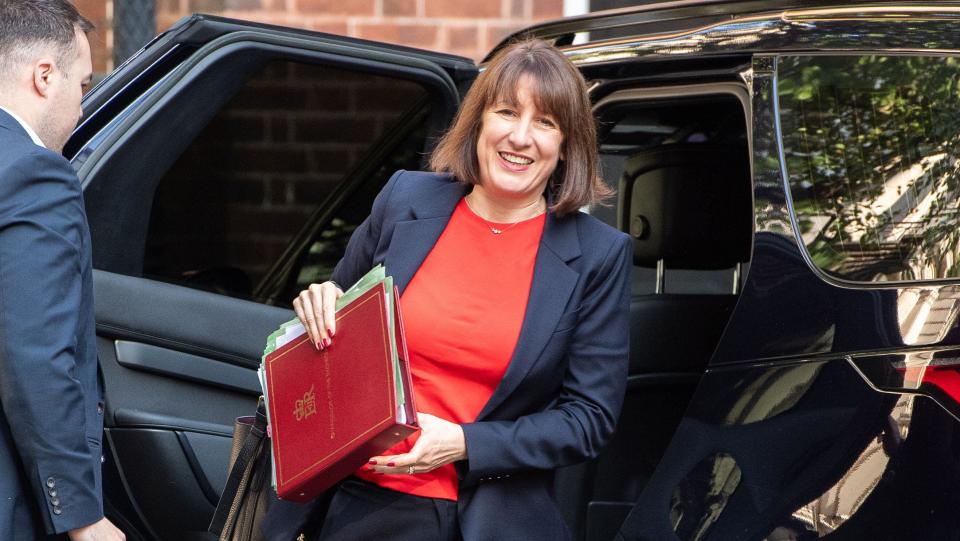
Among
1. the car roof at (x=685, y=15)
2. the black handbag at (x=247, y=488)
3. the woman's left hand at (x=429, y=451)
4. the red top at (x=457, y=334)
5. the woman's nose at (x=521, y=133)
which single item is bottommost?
the black handbag at (x=247, y=488)

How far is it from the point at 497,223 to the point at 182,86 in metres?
0.93

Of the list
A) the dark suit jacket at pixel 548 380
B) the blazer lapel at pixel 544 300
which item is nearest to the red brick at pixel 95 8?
the dark suit jacket at pixel 548 380

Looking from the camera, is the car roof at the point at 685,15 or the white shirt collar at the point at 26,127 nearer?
the white shirt collar at the point at 26,127

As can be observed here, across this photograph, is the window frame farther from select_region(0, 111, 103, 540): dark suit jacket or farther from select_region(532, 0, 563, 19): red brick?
select_region(532, 0, 563, 19): red brick

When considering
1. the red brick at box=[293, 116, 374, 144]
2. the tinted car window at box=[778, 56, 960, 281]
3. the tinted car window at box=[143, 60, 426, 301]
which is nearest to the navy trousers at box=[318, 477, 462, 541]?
the tinted car window at box=[778, 56, 960, 281]

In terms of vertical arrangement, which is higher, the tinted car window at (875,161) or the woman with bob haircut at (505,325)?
the tinted car window at (875,161)

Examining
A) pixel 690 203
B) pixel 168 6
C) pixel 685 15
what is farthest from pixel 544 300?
pixel 168 6

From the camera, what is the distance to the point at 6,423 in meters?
2.11

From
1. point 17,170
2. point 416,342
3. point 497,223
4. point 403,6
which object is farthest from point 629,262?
point 403,6

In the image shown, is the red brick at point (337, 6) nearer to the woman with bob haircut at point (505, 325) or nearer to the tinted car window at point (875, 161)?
the woman with bob haircut at point (505, 325)

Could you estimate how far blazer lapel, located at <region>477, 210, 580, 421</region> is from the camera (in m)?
2.20

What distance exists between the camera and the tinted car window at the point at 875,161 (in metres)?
2.19

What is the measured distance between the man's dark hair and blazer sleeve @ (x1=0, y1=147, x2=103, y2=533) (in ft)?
0.64

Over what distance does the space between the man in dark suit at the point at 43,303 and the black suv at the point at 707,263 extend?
22.9 inches
